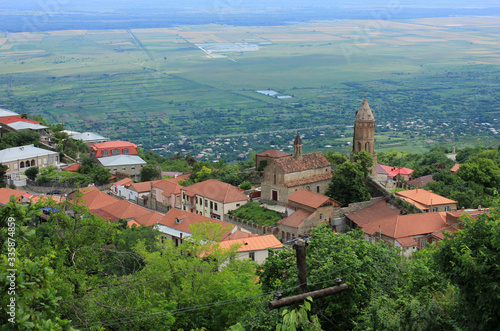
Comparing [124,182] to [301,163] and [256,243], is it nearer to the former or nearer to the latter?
[301,163]

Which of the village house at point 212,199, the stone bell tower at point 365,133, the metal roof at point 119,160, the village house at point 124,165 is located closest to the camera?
the village house at point 212,199

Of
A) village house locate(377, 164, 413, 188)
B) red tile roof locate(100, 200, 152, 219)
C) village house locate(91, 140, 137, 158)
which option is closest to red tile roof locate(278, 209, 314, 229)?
red tile roof locate(100, 200, 152, 219)

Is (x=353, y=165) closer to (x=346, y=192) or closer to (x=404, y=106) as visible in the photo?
(x=346, y=192)

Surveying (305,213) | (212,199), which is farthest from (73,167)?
(305,213)

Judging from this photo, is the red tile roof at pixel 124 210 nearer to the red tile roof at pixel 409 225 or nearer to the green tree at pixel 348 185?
the green tree at pixel 348 185

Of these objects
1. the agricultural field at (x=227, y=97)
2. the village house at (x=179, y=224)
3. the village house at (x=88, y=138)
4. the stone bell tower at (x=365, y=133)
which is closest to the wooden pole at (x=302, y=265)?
the village house at (x=179, y=224)

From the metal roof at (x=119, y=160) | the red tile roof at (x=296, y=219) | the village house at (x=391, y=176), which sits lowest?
the village house at (x=391, y=176)
